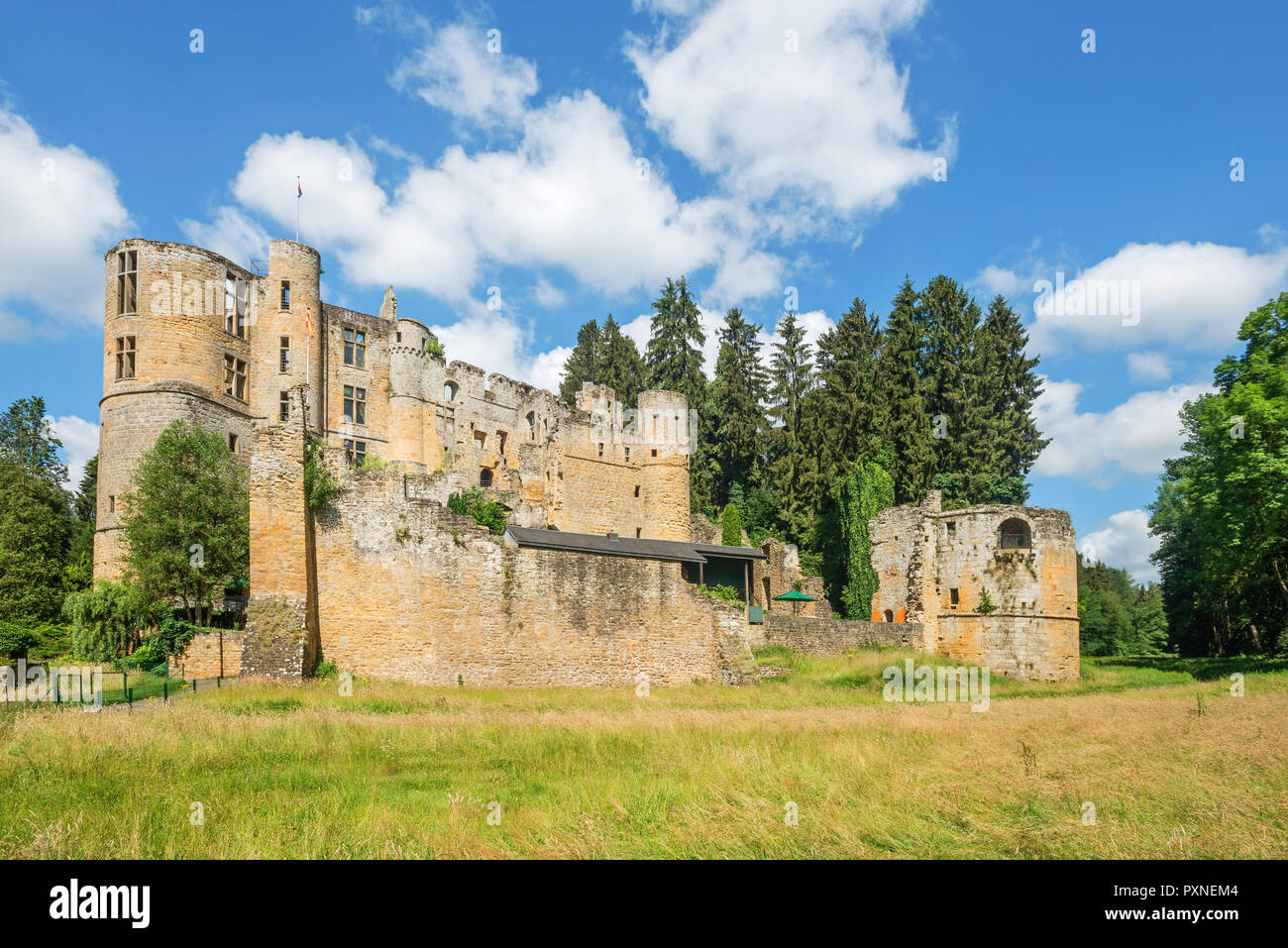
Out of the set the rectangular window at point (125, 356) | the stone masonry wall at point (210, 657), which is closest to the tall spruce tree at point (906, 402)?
the stone masonry wall at point (210, 657)

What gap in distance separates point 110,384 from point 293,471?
50.5 ft

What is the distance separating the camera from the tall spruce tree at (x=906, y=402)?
42031 mm

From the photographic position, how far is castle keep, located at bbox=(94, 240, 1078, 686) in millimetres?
23500

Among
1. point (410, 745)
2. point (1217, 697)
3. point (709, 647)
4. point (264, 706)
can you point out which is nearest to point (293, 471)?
point (264, 706)

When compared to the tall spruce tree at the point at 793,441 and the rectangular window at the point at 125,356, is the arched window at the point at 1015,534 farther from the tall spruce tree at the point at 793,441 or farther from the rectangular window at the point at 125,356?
the rectangular window at the point at 125,356

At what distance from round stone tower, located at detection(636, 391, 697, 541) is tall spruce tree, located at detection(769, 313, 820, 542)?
5.63 m

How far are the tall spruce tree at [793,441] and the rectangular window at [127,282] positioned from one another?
32.2 m

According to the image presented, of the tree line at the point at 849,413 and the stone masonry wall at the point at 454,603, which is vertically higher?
the tree line at the point at 849,413

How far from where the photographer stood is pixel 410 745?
13.3 metres

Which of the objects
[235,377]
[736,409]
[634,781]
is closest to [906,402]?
[736,409]

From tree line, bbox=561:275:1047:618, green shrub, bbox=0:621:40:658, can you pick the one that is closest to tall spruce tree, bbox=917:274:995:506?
tree line, bbox=561:275:1047:618

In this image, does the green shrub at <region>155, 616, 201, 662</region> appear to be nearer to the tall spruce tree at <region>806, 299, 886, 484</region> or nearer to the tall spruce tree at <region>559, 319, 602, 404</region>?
the tall spruce tree at <region>806, 299, 886, 484</region>

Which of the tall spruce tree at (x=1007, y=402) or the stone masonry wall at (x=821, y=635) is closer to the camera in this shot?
the stone masonry wall at (x=821, y=635)
